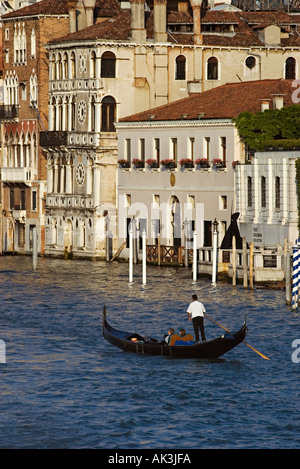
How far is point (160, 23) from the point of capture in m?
71.5

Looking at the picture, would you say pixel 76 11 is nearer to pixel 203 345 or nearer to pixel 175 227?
pixel 175 227

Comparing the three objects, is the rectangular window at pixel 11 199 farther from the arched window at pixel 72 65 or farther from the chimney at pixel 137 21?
the chimney at pixel 137 21

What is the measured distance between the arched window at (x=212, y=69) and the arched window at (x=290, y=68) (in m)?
3.07

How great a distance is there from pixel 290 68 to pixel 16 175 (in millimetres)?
14532

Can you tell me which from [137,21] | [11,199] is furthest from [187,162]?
[11,199]

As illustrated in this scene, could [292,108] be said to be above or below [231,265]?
above

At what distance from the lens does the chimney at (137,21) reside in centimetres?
7138

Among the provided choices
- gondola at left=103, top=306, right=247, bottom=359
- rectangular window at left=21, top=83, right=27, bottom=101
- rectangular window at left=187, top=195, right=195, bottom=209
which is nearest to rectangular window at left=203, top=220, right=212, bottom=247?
rectangular window at left=187, top=195, right=195, bottom=209

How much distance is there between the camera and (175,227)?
2650 inches

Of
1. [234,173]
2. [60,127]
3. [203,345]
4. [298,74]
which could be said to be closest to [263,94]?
[234,173]

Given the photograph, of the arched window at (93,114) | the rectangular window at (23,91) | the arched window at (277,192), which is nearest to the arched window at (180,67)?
the arched window at (93,114)

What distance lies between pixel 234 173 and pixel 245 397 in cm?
2771
